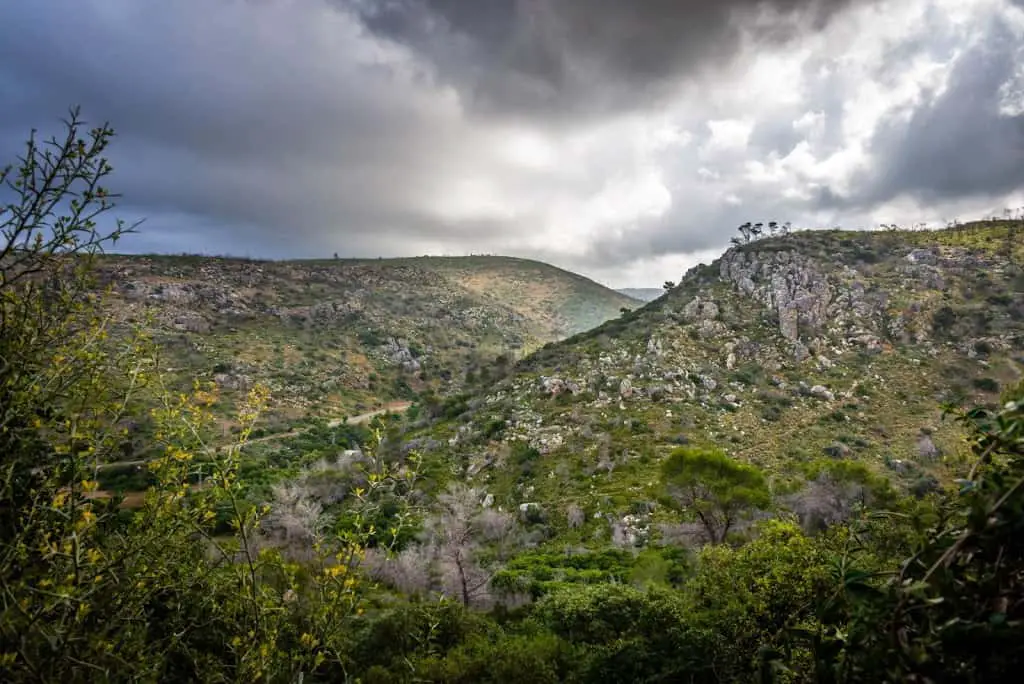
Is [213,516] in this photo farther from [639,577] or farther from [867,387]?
[867,387]

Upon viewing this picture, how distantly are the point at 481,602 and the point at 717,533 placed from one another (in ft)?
37.1

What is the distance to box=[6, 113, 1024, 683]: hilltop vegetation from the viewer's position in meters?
2.35

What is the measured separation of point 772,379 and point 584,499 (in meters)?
22.9

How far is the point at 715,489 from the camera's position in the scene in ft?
74.9

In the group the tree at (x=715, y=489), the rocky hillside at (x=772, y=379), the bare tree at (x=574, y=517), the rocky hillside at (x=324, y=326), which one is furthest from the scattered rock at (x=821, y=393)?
the rocky hillside at (x=324, y=326)

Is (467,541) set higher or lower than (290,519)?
higher

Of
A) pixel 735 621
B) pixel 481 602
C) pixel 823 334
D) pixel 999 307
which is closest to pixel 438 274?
pixel 823 334

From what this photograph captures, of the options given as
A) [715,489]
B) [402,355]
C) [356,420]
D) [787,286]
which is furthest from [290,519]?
[402,355]

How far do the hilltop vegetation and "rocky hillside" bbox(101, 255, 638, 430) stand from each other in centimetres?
544

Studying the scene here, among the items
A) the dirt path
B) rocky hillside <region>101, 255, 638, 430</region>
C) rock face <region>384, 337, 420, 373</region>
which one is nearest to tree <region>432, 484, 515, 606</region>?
the dirt path

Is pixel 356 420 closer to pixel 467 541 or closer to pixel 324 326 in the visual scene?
pixel 324 326

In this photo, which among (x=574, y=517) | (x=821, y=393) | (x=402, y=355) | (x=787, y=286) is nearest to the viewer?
(x=574, y=517)

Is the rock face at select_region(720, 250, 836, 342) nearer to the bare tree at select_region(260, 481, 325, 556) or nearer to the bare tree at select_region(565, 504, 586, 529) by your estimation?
the bare tree at select_region(565, 504, 586, 529)

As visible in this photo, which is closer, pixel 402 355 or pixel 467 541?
pixel 467 541
